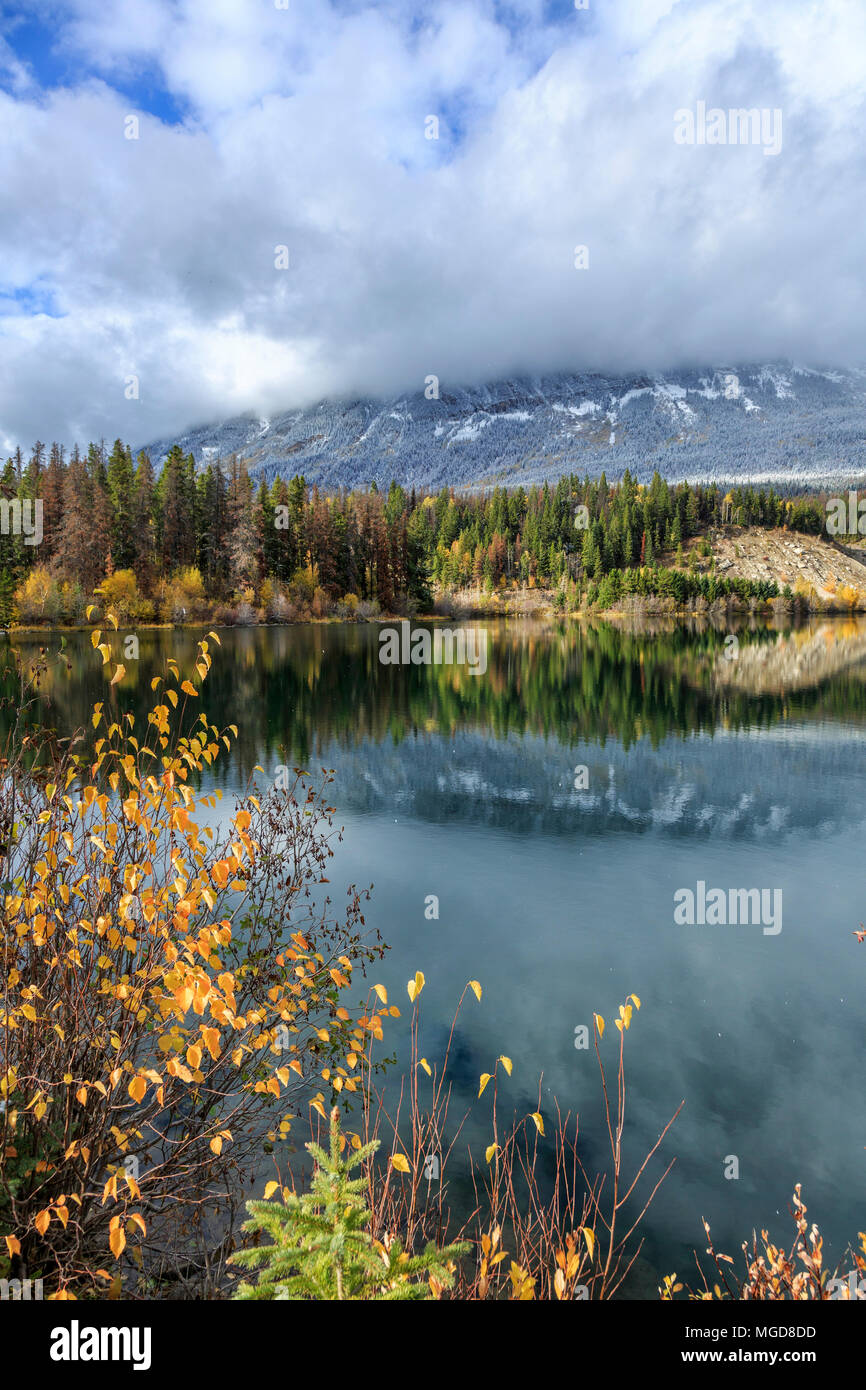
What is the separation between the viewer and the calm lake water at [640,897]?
7.83m

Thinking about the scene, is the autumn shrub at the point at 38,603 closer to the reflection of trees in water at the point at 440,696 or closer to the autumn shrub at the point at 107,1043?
the reflection of trees in water at the point at 440,696

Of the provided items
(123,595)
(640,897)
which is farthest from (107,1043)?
(123,595)

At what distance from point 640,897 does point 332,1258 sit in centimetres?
1168

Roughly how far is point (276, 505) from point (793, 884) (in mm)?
97837

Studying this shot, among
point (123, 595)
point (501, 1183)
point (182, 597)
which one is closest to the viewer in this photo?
point (501, 1183)

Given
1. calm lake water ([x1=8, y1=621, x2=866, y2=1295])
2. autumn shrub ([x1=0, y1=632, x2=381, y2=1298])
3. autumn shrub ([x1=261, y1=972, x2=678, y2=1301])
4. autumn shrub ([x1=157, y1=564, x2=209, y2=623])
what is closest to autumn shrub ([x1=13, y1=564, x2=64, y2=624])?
autumn shrub ([x1=157, y1=564, x2=209, y2=623])

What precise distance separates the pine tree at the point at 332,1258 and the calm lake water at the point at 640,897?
11.0 ft

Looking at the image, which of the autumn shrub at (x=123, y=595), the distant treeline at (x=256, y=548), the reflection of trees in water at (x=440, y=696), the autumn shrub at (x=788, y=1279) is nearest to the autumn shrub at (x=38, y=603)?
the distant treeline at (x=256, y=548)

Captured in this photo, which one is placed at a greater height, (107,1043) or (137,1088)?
(137,1088)

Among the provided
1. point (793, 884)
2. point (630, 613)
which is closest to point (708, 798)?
point (793, 884)

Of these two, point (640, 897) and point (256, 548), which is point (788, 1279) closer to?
point (640, 897)

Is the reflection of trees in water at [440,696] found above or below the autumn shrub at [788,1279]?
above

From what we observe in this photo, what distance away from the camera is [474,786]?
74.4 feet

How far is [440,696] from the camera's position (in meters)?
41.3
